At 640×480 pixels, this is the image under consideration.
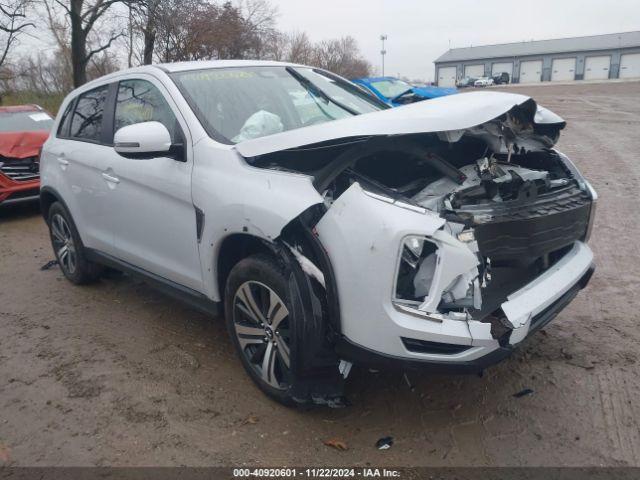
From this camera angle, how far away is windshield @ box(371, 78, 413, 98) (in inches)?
577

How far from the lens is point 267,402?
3094 mm

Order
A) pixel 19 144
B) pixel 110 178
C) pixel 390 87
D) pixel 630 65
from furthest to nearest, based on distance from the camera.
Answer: pixel 630 65, pixel 390 87, pixel 19 144, pixel 110 178

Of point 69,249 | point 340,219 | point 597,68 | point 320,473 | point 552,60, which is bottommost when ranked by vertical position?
point 320,473

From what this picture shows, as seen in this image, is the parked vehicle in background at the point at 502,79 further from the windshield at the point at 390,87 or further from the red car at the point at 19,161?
the red car at the point at 19,161

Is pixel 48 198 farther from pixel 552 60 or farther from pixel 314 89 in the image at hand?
pixel 552 60

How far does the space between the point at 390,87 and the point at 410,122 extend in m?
13.4

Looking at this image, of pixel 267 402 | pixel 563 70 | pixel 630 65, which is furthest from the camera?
pixel 563 70

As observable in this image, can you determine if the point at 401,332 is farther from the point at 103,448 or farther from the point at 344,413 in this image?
the point at 103,448

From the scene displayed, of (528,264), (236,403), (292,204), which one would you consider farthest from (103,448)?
(528,264)

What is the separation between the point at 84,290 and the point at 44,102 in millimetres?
22150

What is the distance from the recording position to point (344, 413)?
9.80 ft

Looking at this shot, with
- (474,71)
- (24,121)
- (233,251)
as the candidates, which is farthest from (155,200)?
(474,71)

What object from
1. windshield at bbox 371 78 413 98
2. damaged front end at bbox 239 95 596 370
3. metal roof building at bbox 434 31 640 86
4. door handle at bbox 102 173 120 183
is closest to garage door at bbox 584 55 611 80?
metal roof building at bbox 434 31 640 86

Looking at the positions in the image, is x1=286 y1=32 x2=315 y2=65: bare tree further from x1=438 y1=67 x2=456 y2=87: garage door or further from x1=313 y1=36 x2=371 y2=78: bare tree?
x1=438 y1=67 x2=456 y2=87: garage door
